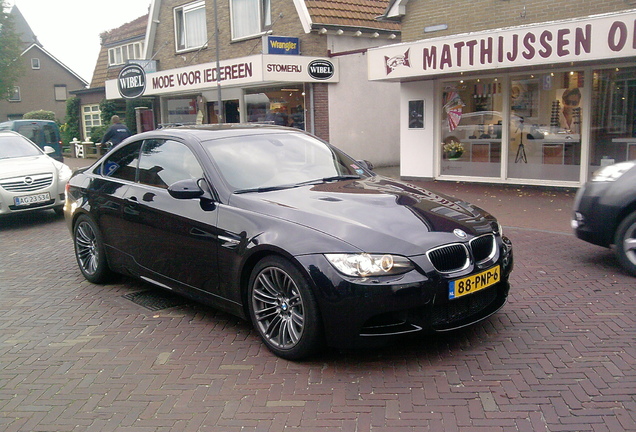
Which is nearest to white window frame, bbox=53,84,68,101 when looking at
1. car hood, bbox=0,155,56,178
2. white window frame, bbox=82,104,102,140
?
white window frame, bbox=82,104,102,140

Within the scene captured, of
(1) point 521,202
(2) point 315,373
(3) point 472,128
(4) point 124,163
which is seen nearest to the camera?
(2) point 315,373

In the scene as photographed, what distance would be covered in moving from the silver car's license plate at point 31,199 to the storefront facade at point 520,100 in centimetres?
766

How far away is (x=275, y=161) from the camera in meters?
5.23

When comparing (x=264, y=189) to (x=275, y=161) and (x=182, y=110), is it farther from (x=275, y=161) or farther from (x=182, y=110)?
(x=182, y=110)

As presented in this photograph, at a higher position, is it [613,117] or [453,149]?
[613,117]

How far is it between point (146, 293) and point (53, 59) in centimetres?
5412

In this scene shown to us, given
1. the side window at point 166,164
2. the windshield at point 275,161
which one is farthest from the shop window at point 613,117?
the side window at point 166,164

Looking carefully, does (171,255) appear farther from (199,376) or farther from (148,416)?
(148,416)

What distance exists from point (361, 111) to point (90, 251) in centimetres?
1286

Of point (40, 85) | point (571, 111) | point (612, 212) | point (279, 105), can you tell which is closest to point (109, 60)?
point (279, 105)

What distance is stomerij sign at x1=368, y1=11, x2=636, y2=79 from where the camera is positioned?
396 inches

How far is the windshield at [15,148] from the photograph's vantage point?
1117cm

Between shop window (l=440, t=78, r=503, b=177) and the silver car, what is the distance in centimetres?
854

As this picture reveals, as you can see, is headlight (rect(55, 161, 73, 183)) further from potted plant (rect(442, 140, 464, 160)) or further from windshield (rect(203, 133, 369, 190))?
potted plant (rect(442, 140, 464, 160))
